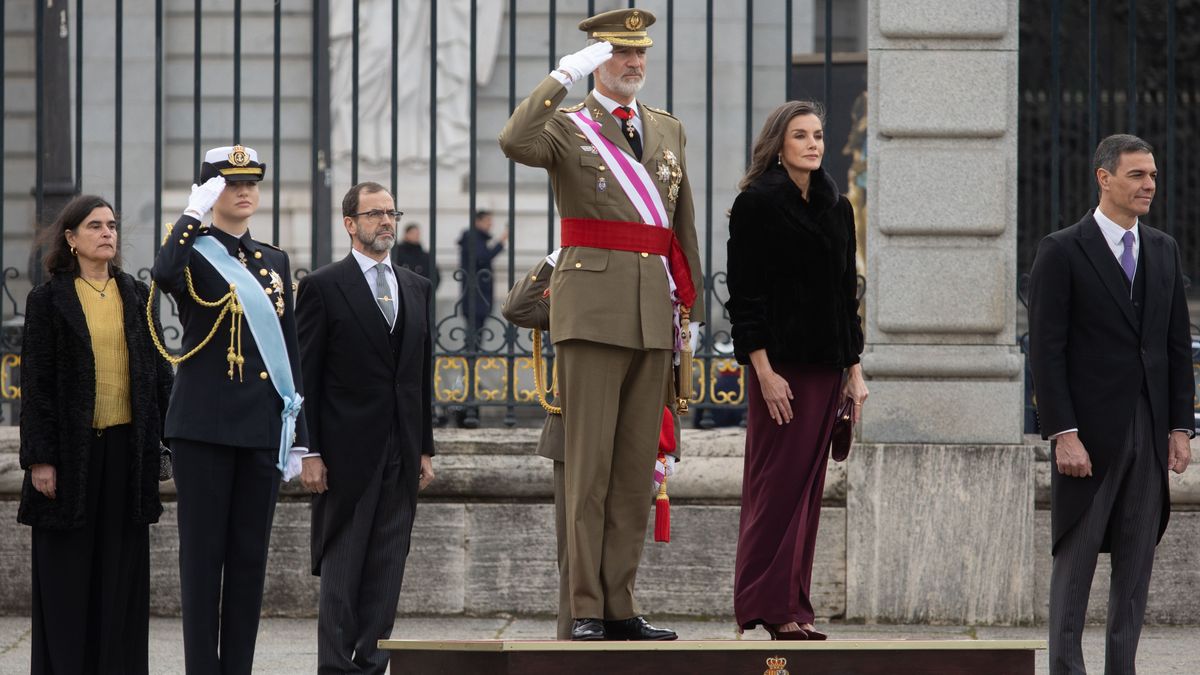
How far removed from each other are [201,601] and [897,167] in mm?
3523

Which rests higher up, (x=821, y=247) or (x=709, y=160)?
(x=709, y=160)

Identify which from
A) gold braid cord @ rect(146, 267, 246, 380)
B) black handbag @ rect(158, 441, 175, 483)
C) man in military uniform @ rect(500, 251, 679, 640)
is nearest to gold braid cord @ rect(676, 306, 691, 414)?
man in military uniform @ rect(500, 251, 679, 640)

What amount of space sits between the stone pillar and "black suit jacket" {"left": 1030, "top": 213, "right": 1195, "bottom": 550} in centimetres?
179

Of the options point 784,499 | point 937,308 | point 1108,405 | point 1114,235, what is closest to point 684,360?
point 784,499

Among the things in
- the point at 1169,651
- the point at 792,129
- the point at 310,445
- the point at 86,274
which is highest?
the point at 792,129

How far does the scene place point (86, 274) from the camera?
5.86 m

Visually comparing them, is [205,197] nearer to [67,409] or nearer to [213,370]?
[213,370]

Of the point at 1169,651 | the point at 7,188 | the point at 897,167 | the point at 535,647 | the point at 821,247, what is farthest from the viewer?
the point at 7,188

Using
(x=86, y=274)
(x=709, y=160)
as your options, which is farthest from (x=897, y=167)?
(x=86, y=274)

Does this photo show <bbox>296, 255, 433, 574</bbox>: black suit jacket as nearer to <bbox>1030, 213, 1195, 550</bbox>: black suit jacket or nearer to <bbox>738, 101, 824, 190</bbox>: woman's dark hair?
<bbox>738, 101, 824, 190</bbox>: woman's dark hair

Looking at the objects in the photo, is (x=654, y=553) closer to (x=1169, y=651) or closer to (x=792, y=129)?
(x=1169, y=651)

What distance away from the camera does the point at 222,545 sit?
5570mm

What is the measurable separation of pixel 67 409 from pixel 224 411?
21.6 inches

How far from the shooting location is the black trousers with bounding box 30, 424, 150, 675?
5.75 m
